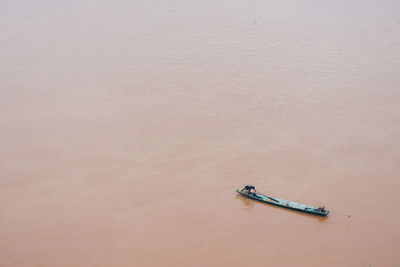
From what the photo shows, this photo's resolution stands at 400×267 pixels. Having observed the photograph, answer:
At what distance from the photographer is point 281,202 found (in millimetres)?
6922

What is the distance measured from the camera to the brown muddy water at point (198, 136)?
21.2 feet

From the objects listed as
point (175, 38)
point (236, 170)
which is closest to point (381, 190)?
point (236, 170)

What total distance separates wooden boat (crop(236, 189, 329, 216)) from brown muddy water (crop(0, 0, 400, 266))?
14 cm

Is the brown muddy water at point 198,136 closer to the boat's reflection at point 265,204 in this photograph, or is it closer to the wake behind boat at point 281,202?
the boat's reflection at point 265,204

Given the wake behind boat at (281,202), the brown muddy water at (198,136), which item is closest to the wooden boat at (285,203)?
the wake behind boat at (281,202)

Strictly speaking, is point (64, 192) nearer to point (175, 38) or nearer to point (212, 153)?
point (212, 153)

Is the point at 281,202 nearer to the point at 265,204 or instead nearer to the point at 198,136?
the point at 265,204

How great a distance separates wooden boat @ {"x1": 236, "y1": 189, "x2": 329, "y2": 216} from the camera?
6.70 meters

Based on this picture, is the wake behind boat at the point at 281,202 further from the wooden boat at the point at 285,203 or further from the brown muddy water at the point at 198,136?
the brown muddy water at the point at 198,136

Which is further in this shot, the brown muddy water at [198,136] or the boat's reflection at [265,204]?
the boat's reflection at [265,204]

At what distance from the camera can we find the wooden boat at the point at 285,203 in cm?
670

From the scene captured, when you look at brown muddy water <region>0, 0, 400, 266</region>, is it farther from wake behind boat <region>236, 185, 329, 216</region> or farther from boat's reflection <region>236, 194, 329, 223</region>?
wake behind boat <region>236, 185, 329, 216</region>

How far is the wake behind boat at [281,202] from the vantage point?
6703mm

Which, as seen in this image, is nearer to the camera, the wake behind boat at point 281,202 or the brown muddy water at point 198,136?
the brown muddy water at point 198,136
